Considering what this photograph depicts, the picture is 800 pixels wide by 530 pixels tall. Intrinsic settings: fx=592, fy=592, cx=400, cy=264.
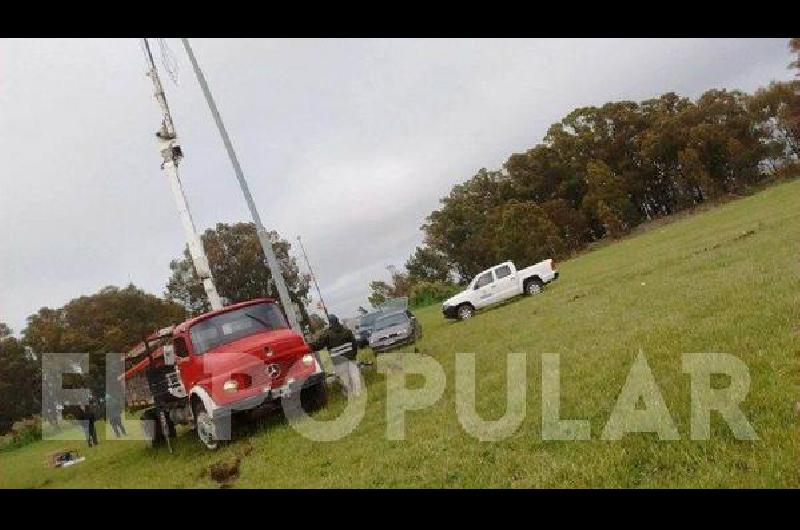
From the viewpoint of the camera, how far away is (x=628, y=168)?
211ft

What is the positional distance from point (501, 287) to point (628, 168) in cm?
4347

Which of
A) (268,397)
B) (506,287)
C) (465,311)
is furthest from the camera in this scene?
(506,287)

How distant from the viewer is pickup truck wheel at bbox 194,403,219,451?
461 inches

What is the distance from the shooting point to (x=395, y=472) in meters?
6.86

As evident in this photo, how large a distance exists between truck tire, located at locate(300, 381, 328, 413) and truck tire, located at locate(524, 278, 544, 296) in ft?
52.7

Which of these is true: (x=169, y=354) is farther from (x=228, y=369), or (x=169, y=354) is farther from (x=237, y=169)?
(x=237, y=169)

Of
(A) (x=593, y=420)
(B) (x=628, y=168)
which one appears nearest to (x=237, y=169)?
(A) (x=593, y=420)

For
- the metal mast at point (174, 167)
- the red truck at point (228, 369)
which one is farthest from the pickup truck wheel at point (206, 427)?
the metal mast at point (174, 167)
